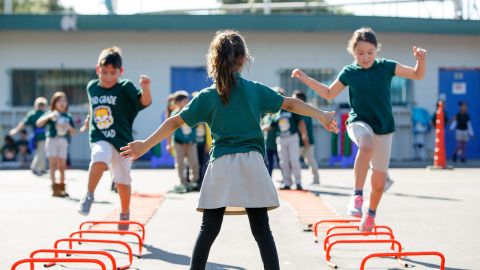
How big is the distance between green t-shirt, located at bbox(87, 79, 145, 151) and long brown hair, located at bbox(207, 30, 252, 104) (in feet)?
9.59

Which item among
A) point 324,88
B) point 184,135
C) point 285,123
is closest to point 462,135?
point 285,123

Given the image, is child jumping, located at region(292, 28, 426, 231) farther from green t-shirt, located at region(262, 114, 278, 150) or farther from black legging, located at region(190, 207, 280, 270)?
green t-shirt, located at region(262, 114, 278, 150)

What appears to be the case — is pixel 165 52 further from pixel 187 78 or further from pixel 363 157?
pixel 363 157

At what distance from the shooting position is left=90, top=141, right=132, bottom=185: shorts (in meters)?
8.36

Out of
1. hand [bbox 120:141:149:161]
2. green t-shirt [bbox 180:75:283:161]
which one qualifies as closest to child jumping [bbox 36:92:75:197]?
hand [bbox 120:141:149:161]

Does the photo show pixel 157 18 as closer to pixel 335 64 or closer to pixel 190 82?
pixel 190 82

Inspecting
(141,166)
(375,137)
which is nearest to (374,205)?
(375,137)

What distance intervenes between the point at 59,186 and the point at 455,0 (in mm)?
16595

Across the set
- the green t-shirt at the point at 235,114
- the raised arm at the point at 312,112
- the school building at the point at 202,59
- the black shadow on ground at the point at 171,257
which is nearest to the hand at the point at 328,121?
the raised arm at the point at 312,112

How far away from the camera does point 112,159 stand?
8672 millimetres

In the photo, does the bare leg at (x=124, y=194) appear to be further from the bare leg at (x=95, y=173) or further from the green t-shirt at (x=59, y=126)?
the green t-shirt at (x=59, y=126)

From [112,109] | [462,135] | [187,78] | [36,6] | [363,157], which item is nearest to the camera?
[363,157]

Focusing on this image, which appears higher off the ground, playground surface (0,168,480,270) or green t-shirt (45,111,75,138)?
green t-shirt (45,111,75,138)

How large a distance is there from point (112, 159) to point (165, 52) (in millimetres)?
16596
